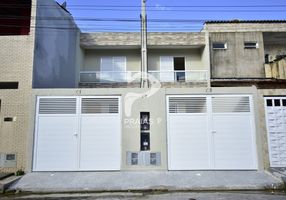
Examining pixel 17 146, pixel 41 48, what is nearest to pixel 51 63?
pixel 41 48

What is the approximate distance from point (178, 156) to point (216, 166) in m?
1.42

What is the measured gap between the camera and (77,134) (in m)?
9.37

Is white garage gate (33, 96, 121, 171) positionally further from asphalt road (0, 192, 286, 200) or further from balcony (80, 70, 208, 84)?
balcony (80, 70, 208, 84)

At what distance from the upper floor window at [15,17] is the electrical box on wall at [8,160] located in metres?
5.76

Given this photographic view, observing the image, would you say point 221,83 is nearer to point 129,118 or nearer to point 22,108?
point 129,118

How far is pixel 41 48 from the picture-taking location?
10.6 m

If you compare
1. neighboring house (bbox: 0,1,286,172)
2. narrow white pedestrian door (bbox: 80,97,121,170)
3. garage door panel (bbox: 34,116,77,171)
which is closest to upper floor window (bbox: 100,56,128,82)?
neighboring house (bbox: 0,1,286,172)

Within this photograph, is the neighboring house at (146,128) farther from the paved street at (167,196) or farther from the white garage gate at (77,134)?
the paved street at (167,196)

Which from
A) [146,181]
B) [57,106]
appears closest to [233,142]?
[146,181]

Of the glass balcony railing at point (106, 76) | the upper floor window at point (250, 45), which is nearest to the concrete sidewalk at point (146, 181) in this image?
the glass balcony railing at point (106, 76)

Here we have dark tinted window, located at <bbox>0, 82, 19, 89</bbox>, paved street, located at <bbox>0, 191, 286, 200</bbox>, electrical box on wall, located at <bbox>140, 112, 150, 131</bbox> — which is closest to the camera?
paved street, located at <bbox>0, 191, 286, 200</bbox>

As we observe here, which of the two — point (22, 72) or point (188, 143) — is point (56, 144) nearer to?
point (22, 72)

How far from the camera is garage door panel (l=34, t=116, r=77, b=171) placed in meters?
9.17

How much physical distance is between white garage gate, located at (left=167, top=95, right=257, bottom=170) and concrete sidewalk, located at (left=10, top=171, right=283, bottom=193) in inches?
17.6
